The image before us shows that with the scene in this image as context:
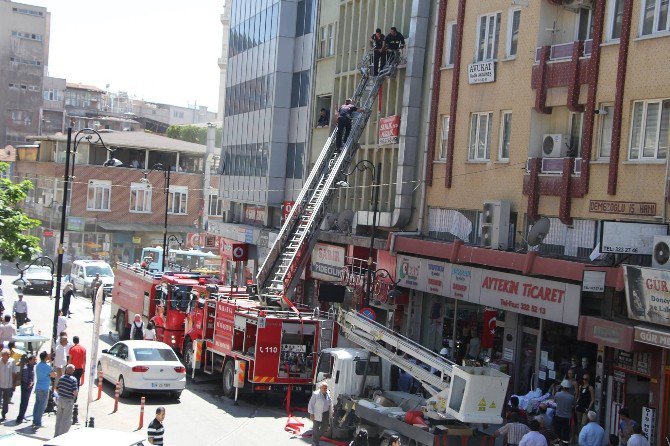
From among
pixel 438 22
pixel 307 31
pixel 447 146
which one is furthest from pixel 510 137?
pixel 307 31

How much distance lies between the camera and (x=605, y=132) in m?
25.4

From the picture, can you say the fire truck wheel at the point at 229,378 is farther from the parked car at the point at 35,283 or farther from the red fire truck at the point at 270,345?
the parked car at the point at 35,283

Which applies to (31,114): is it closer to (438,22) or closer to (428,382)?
(438,22)

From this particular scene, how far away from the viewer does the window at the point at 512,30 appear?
29.1 metres

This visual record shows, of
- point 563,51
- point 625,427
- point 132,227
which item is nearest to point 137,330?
point 563,51

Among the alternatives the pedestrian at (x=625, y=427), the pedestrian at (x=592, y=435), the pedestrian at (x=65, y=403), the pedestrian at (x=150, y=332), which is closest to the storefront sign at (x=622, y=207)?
the pedestrian at (x=625, y=427)

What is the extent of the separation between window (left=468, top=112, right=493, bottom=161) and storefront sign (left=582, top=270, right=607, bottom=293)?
25.1 feet

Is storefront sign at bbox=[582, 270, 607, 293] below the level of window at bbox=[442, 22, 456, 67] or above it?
below

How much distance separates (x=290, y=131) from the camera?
46.2m

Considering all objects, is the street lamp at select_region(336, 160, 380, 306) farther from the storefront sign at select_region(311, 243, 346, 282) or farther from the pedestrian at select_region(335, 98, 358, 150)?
the storefront sign at select_region(311, 243, 346, 282)

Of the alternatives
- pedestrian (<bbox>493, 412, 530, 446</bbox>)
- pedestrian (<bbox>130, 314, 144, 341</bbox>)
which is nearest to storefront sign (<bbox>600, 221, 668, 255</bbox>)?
pedestrian (<bbox>493, 412, 530, 446</bbox>)

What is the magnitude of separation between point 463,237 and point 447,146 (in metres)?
3.00

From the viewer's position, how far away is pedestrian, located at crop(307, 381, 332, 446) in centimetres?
2123

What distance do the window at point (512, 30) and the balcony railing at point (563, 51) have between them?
1664 mm
